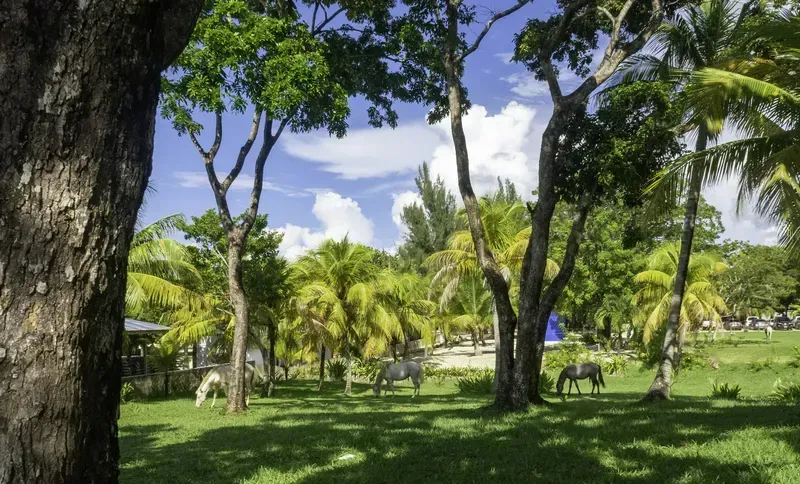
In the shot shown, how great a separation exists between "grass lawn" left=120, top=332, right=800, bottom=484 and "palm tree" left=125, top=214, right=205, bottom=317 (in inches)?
349

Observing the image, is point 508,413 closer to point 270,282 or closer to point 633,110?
point 633,110

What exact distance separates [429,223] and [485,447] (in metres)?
56.4

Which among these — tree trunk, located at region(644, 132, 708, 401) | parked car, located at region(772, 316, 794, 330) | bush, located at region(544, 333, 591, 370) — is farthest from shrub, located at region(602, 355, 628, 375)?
parked car, located at region(772, 316, 794, 330)

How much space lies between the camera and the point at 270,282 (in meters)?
22.5

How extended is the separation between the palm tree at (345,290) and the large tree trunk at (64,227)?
2202 centimetres

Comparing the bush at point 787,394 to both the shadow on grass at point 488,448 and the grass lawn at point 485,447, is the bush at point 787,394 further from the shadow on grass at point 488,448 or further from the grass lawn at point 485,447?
the shadow on grass at point 488,448

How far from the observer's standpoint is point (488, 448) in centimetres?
789

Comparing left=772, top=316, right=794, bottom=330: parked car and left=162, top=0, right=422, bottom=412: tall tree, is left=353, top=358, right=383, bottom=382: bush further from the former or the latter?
left=772, top=316, right=794, bottom=330: parked car

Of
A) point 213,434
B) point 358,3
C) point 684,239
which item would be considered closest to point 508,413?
point 213,434

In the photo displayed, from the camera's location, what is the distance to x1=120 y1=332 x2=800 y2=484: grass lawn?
6.44 m

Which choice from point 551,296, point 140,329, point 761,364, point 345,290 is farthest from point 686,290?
point 140,329

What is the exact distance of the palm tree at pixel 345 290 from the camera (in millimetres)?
24875

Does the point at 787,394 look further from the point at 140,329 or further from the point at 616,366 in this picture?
the point at 140,329

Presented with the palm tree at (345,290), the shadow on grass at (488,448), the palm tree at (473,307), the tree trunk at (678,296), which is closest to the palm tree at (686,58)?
the tree trunk at (678,296)
